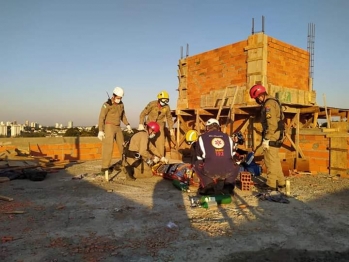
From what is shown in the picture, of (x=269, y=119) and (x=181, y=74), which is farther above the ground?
(x=181, y=74)

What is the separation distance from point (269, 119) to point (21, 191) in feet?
17.3

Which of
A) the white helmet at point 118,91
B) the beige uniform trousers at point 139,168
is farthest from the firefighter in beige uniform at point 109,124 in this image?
the beige uniform trousers at point 139,168

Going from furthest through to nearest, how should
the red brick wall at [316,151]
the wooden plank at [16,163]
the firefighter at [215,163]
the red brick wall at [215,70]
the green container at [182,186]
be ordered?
the red brick wall at [215,70], the red brick wall at [316,151], the wooden plank at [16,163], the green container at [182,186], the firefighter at [215,163]

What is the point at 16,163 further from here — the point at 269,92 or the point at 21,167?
the point at 269,92

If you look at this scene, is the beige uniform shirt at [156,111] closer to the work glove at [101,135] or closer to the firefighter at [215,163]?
the work glove at [101,135]

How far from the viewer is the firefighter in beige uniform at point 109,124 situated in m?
7.21

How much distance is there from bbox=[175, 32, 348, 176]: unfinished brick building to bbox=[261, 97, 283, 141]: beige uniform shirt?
262 centimetres

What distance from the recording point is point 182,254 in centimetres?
288

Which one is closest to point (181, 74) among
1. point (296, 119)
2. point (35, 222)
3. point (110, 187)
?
point (296, 119)

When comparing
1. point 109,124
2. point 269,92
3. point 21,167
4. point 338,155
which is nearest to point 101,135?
point 109,124

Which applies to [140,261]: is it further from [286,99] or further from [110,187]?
[286,99]

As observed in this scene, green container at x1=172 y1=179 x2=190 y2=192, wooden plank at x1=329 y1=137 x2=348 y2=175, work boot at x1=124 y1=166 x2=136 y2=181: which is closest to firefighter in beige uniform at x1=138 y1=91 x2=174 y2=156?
work boot at x1=124 y1=166 x2=136 y2=181

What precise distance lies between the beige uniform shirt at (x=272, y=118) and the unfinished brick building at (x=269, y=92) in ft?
8.60

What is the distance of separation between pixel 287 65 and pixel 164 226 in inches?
363
